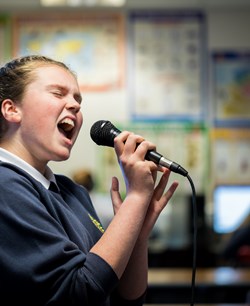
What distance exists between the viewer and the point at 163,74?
496 centimetres

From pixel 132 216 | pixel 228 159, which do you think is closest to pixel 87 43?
pixel 228 159

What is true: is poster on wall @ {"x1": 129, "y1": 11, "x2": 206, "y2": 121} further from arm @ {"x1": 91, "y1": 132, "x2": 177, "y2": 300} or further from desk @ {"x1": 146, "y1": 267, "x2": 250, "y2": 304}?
arm @ {"x1": 91, "y1": 132, "x2": 177, "y2": 300}

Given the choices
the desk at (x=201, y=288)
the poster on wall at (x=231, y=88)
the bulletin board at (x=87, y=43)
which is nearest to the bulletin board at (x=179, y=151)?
the poster on wall at (x=231, y=88)

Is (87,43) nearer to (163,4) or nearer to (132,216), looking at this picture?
(163,4)

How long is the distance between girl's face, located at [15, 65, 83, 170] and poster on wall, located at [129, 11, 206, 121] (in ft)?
12.4

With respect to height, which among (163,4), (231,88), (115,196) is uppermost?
(163,4)

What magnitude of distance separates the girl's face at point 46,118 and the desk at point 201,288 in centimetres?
231

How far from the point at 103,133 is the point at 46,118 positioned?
163 mm

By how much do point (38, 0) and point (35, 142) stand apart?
12.7 ft

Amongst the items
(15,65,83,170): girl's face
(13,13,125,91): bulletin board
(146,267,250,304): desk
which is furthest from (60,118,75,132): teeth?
(13,13,125,91): bulletin board

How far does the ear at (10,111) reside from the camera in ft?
3.76

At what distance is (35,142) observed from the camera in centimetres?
113

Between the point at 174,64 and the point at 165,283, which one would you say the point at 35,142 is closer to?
the point at 165,283

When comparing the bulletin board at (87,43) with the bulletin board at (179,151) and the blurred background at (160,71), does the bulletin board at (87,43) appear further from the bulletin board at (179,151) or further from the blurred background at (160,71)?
the bulletin board at (179,151)
